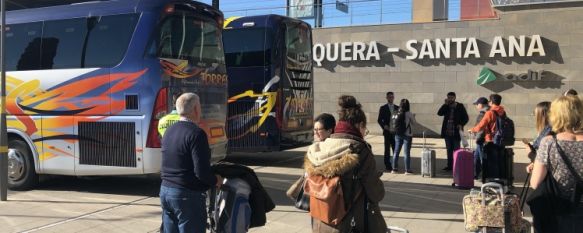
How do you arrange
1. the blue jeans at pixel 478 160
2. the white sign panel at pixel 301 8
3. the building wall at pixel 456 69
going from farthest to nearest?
the white sign panel at pixel 301 8 → the building wall at pixel 456 69 → the blue jeans at pixel 478 160

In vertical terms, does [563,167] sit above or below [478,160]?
above

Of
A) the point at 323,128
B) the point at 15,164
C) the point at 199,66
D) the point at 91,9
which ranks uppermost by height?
the point at 91,9

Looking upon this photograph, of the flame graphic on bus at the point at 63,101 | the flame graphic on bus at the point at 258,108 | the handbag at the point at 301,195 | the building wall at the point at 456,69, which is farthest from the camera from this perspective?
the building wall at the point at 456,69

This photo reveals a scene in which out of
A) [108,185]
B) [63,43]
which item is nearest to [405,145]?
[108,185]

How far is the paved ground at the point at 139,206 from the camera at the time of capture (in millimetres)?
6945

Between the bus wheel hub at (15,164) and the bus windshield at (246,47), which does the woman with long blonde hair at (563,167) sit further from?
the bus windshield at (246,47)

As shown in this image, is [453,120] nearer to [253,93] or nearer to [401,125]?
[401,125]

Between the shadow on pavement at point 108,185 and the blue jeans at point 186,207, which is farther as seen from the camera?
the shadow on pavement at point 108,185

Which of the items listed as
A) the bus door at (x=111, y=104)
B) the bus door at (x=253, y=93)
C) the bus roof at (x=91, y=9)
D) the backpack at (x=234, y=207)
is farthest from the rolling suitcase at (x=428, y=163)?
the backpack at (x=234, y=207)

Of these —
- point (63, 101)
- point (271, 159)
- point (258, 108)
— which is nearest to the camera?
point (63, 101)

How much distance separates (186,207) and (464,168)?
6.57 metres

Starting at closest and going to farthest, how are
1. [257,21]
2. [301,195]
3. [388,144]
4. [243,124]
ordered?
1. [301,195]
2. [388,144]
3. [243,124]
4. [257,21]

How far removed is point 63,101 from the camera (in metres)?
8.80

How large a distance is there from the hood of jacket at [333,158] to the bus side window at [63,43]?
6.04 meters
